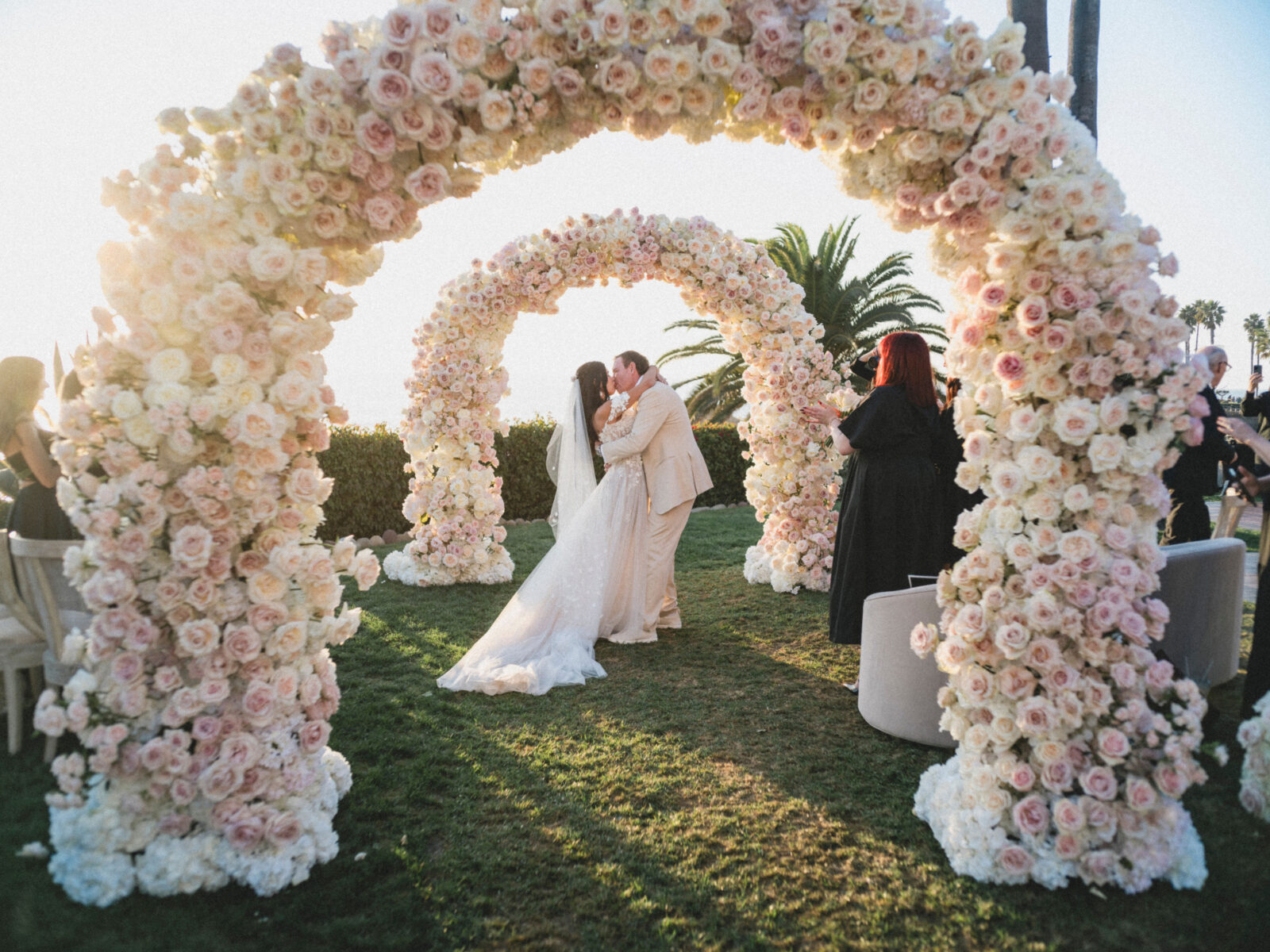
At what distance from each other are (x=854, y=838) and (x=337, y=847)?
6.67 feet

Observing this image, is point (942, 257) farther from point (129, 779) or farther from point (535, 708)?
point (129, 779)

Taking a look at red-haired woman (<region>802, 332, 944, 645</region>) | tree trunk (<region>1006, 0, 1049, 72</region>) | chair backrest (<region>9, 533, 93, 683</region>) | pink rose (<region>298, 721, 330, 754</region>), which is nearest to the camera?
pink rose (<region>298, 721, 330, 754</region>)

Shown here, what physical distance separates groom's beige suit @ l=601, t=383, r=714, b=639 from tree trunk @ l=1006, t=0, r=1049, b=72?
138 inches

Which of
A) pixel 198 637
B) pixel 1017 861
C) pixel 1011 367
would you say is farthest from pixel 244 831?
pixel 1011 367

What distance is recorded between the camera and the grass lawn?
93.4 inches

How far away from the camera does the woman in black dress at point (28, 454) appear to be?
362cm

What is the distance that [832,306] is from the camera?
1591cm

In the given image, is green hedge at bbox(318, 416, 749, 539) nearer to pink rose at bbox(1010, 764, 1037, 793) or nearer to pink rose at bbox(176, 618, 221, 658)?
pink rose at bbox(176, 618, 221, 658)

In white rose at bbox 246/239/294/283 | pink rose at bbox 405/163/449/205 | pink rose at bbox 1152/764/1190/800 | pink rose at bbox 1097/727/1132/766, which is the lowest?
pink rose at bbox 1152/764/1190/800

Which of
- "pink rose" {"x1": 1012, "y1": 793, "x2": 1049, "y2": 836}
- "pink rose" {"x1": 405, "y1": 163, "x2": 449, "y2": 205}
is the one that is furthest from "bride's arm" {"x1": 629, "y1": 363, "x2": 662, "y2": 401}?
"pink rose" {"x1": 1012, "y1": 793, "x2": 1049, "y2": 836}

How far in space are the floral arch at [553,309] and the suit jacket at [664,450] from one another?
170 cm

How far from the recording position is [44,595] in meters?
3.29

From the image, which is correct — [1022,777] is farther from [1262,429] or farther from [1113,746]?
[1262,429]

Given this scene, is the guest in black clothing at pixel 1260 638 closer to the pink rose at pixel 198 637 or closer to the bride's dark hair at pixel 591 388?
the pink rose at pixel 198 637
